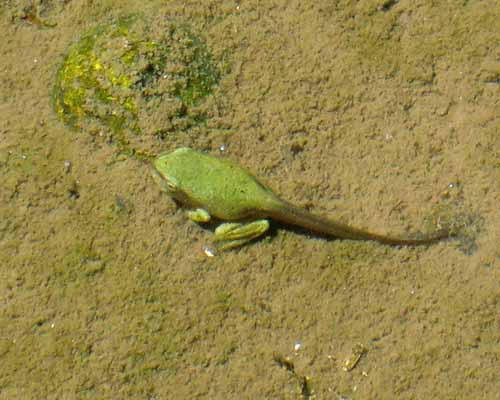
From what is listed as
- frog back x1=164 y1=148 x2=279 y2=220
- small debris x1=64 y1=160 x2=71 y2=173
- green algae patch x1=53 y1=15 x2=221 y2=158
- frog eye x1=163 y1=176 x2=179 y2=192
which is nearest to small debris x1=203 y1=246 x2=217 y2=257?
frog back x1=164 y1=148 x2=279 y2=220

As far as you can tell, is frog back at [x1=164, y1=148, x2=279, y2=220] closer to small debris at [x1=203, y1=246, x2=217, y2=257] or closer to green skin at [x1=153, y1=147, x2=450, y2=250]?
green skin at [x1=153, y1=147, x2=450, y2=250]

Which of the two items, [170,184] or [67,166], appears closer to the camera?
[170,184]

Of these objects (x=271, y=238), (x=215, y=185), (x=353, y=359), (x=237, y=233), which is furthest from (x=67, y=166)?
(x=353, y=359)

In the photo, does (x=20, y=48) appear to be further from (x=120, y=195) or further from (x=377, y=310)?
(x=377, y=310)

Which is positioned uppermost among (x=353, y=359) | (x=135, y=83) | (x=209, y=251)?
(x=135, y=83)

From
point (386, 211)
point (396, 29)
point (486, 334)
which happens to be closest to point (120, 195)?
point (386, 211)

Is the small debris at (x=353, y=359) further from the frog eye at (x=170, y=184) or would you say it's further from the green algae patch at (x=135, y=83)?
the green algae patch at (x=135, y=83)

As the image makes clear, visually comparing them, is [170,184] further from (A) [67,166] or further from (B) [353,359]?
(B) [353,359]
